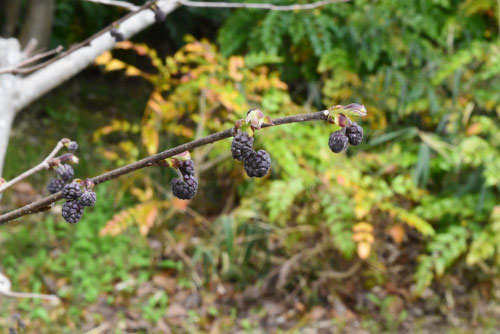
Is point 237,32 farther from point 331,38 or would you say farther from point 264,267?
point 264,267

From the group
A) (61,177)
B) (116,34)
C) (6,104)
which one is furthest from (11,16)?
(61,177)

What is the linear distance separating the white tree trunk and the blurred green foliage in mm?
1255

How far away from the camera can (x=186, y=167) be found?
2.05ft

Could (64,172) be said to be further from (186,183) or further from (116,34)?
(116,34)

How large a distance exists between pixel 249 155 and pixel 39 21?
12.3 ft

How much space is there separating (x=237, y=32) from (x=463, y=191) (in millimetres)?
1911

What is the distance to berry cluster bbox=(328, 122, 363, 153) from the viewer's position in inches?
21.9

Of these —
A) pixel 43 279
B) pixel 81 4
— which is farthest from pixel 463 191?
pixel 81 4

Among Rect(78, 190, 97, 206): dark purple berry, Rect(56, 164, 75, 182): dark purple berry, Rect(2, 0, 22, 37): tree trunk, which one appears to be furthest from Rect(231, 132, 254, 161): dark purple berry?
Rect(2, 0, 22, 37): tree trunk

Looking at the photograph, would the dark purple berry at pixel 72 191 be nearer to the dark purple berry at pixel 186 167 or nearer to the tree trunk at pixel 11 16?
the dark purple berry at pixel 186 167

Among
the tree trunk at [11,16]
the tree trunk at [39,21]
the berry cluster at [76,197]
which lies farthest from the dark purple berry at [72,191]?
the tree trunk at [11,16]

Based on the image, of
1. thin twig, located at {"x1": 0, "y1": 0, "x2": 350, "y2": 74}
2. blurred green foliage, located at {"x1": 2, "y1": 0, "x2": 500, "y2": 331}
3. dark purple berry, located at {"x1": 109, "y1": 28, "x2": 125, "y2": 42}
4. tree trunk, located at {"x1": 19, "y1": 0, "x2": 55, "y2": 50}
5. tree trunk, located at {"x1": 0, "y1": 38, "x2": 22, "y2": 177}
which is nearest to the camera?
thin twig, located at {"x1": 0, "y1": 0, "x2": 350, "y2": 74}

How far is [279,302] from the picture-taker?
3.09 metres

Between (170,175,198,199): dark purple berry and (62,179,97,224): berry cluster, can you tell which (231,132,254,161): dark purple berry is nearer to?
(170,175,198,199): dark purple berry
